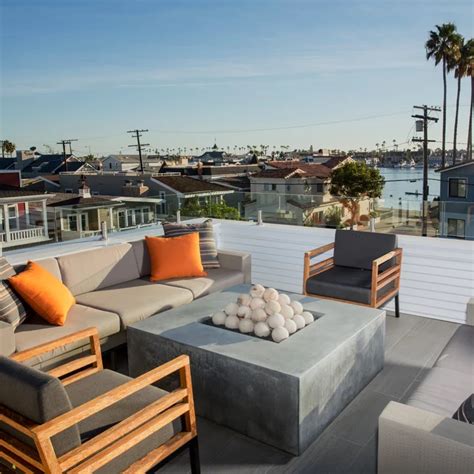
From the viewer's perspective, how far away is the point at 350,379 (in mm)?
2795

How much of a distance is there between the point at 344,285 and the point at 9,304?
239cm

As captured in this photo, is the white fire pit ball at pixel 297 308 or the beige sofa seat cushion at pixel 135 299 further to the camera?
the beige sofa seat cushion at pixel 135 299

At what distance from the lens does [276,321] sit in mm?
2801

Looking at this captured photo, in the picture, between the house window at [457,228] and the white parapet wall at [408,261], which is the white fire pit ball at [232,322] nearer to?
the white parapet wall at [408,261]

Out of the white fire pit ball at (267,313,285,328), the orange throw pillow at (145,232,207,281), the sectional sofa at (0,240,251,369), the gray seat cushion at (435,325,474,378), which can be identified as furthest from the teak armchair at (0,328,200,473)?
the orange throw pillow at (145,232,207,281)

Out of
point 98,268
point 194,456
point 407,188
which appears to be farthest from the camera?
point 407,188

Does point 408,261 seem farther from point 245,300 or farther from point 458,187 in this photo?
point 458,187

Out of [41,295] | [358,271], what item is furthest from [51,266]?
[358,271]

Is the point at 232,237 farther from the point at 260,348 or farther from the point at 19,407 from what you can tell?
the point at 19,407

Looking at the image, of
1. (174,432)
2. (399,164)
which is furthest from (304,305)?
(399,164)

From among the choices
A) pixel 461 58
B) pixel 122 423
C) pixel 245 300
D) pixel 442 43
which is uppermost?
pixel 442 43

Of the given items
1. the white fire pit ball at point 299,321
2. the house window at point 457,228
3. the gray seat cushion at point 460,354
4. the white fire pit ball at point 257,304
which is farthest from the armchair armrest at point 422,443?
the house window at point 457,228

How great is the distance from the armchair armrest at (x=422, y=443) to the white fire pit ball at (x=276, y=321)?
42.2 inches

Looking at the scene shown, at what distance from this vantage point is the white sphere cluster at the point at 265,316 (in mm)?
2801
